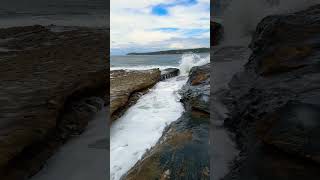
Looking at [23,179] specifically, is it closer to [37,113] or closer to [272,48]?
[37,113]

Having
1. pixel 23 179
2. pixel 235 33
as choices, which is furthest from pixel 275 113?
pixel 23 179

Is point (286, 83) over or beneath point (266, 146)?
over

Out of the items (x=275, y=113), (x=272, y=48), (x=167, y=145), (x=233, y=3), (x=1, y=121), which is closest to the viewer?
(x=1, y=121)

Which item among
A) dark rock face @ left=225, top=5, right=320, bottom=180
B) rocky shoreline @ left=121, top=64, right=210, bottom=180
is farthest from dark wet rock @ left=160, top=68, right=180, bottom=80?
dark rock face @ left=225, top=5, right=320, bottom=180

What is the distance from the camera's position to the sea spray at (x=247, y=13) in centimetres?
205

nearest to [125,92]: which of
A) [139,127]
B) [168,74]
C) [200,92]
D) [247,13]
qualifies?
[200,92]

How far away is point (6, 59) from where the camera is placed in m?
1.73

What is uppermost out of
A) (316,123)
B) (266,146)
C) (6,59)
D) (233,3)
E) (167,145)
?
(233,3)

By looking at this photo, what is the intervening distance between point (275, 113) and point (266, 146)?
0.21 metres

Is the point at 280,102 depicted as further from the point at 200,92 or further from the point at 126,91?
the point at 126,91

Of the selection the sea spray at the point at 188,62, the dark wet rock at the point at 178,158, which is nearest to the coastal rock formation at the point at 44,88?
the dark wet rock at the point at 178,158

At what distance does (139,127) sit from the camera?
4336mm

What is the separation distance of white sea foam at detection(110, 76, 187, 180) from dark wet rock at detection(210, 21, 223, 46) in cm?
164

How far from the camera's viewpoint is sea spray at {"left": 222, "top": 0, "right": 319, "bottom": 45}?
2.05 meters
